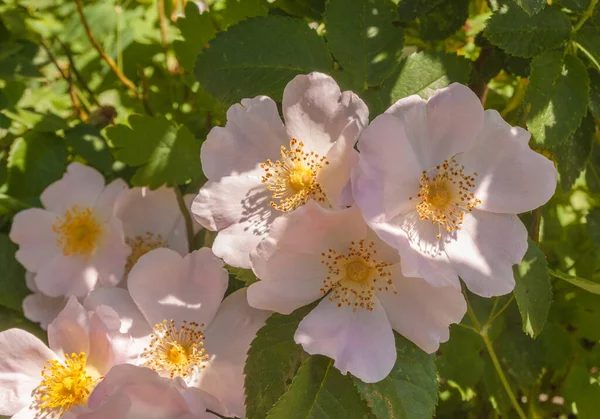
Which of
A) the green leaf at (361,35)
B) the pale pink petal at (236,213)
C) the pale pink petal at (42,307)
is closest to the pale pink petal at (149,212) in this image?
the pale pink petal at (42,307)

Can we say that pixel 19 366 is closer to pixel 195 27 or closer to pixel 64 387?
pixel 64 387

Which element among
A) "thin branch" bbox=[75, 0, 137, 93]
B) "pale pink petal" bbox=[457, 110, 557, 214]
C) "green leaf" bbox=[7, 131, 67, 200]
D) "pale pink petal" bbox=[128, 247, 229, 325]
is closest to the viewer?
"pale pink petal" bbox=[457, 110, 557, 214]

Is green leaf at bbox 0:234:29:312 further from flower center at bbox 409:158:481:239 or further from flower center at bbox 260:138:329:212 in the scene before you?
flower center at bbox 409:158:481:239

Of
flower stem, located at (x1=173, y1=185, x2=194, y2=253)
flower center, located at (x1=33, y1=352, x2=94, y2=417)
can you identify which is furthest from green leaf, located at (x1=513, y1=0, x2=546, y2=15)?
flower center, located at (x1=33, y1=352, x2=94, y2=417)

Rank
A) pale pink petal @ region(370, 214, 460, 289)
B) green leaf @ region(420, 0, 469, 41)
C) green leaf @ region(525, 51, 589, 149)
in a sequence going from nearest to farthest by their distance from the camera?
pale pink petal @ region(370, 214, 460, 289), green leaf @ region(525, 51, 589, 149), green leaf @ region(420, 0, 469, 41)

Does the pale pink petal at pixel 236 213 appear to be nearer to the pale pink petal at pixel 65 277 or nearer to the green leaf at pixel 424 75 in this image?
the green leaf at pixel 424 75

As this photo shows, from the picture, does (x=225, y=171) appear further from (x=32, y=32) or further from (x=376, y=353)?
(x=32, y=32)

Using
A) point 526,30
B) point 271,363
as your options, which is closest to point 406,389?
point 271,363
